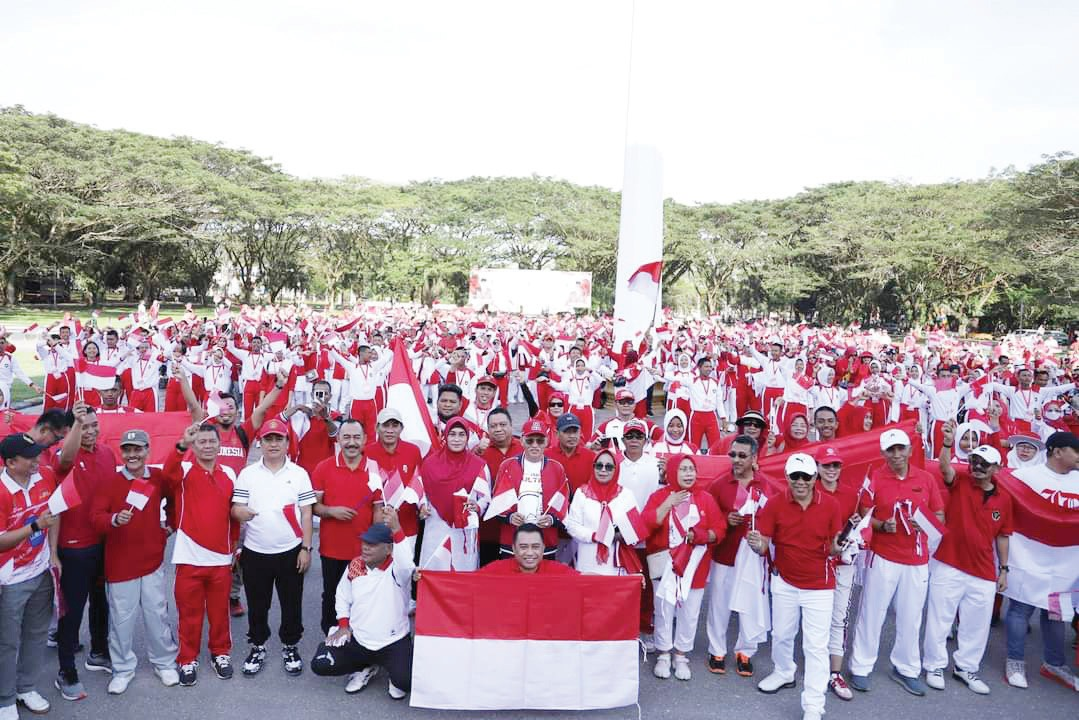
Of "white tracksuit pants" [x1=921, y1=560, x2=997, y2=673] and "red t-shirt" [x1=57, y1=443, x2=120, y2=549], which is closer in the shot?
"red t-shirt" [x1=57, y1=443, x2=120, y2=549]

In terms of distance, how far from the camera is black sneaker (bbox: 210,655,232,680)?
4863mm

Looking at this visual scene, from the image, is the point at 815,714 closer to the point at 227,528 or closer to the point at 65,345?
the point at 227,528

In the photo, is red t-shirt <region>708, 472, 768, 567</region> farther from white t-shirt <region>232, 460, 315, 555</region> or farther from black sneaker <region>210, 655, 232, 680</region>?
black sneaker <region>210, 655, 232, 680</region>

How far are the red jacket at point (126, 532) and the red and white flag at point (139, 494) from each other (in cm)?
3

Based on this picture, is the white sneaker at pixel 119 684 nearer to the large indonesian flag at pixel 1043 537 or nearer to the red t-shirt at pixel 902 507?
the red t-shirt at pixel 902 507

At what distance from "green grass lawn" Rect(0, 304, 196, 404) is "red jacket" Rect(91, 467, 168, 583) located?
9.36 meters

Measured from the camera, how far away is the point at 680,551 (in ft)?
17.0

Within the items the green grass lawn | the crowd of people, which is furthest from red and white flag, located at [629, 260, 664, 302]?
the crowd of people

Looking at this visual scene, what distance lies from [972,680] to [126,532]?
587 cm

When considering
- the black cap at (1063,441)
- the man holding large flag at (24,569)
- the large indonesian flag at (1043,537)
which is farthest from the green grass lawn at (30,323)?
the black cap at (1063,441)

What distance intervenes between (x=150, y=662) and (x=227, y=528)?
1.20 m

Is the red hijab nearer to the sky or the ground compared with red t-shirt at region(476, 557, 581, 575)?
nearer to the sky

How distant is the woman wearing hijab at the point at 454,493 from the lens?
5.32 m

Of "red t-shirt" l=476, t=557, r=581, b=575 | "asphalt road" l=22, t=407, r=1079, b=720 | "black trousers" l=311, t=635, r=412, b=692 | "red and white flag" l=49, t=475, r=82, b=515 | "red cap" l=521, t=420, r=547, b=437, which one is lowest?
"asphalt road" l=22, t=407, r=1079, b=720
